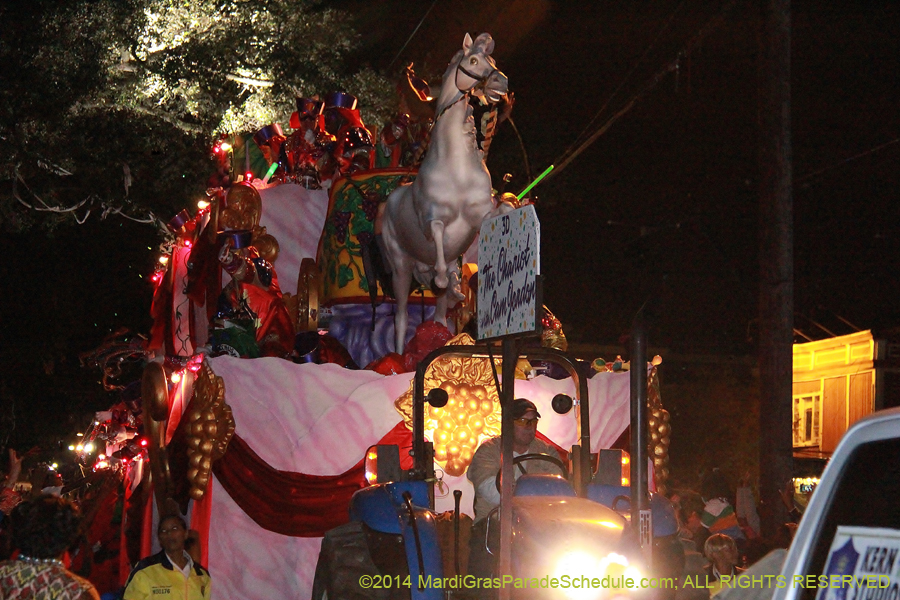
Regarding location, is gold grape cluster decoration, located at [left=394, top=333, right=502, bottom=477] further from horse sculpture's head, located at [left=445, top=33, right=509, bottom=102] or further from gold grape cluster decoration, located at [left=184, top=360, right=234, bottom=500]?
horse sculpture's head, located at [left=445, top=33, right=509, bottom=102]

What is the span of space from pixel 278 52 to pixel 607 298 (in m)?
20.5

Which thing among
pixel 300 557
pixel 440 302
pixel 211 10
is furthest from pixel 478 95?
pixel 211 10

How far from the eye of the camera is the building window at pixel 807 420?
28.6 meters

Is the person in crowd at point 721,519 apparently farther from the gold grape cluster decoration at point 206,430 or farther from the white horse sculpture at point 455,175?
the gold grape cluster decoration at point 206,430

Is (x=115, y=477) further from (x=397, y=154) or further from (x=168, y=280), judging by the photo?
(x=397, y=154)

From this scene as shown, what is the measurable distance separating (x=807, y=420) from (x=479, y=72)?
22447 millimetres

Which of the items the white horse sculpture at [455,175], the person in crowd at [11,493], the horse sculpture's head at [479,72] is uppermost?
the horse sculpture's head at [479,72]

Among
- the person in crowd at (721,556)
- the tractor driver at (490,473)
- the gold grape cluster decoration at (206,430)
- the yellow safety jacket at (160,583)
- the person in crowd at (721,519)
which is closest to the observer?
the tractor driver at (490,473)

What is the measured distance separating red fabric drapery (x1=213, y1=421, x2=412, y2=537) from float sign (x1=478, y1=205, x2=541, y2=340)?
15.2ft

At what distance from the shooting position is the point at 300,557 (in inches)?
380

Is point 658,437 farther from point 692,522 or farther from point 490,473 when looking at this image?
point 490,473

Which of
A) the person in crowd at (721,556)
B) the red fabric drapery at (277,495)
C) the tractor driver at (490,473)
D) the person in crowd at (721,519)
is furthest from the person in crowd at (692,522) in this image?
the tractor driver at (490,473)

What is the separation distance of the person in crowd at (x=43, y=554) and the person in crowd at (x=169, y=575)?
2006mm

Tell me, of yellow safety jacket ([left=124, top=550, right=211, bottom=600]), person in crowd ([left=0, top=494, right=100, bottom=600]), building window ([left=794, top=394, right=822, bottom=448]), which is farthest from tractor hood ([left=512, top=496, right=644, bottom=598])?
building window ([left=794, top=394, right=822, bottom=448])
